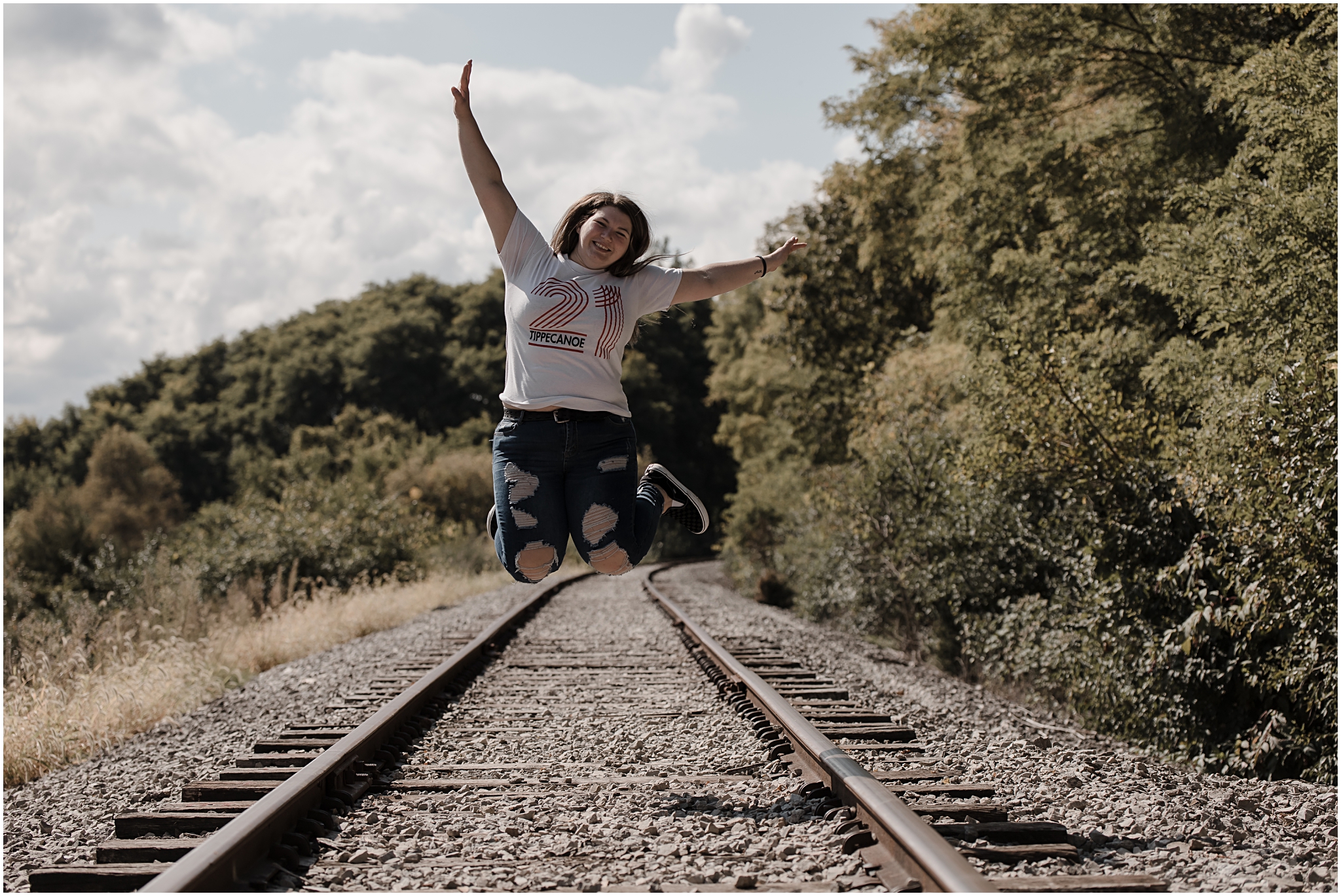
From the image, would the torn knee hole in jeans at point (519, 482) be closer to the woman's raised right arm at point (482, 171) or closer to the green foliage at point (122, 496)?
the woman's raised right arm at point (482, 171)

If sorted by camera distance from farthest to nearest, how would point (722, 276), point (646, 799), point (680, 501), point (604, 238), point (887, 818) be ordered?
point (680, 501) → point (722, 276) → point (604, 238) → point (646, 799) → point (887, 818)

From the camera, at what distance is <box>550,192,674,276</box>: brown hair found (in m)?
4.09

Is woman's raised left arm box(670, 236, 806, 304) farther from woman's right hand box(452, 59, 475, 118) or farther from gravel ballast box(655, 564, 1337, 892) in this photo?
gravel ballast box(655, 564, 1337, 892)

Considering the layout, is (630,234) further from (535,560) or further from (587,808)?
(587,808)

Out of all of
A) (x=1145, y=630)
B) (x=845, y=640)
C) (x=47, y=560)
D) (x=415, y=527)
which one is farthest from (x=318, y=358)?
(x=1145, y=630)

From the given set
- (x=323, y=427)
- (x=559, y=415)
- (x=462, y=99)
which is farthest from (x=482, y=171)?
(x=323, y=427)

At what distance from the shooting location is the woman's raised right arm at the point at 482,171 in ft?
12.9

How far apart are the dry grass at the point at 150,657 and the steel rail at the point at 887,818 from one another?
13.7 feet

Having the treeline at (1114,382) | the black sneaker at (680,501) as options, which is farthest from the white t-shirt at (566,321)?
the treeline at (1114,382)

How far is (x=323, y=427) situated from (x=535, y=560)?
213ft

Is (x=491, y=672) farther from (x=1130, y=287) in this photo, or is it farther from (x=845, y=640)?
(x=1130, y=287)

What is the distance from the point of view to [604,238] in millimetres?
3984

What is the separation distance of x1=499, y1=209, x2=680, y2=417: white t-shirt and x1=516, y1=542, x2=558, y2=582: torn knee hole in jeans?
1.85 ft

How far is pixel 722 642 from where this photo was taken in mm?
8688
